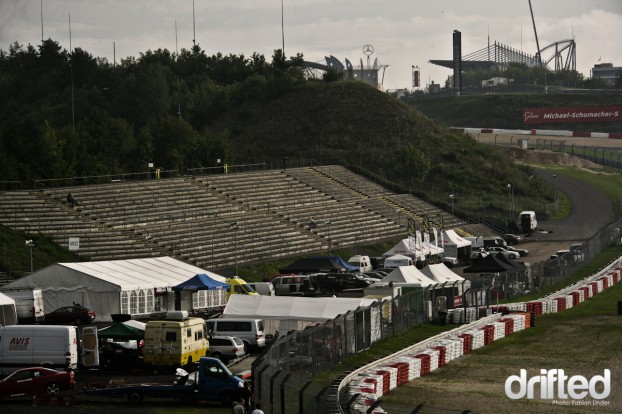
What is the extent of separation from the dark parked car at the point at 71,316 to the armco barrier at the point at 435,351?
17.6 meters

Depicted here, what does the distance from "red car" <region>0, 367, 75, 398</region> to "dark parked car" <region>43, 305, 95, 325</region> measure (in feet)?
60.4

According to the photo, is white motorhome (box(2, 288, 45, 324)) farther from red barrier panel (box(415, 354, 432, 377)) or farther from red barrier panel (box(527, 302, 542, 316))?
red barrier panel (box(527, 302, 542, 316))

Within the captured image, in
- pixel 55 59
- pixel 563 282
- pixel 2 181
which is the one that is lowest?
pixel 563 282

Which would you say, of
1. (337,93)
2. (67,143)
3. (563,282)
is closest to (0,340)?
(563,282)

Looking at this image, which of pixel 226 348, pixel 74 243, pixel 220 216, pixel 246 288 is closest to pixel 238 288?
pixel 246 288

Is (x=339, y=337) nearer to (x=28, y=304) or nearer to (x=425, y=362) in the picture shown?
(x=425, y=362)

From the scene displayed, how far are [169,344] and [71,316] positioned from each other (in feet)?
48.0

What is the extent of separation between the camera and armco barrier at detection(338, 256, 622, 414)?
37906 mm

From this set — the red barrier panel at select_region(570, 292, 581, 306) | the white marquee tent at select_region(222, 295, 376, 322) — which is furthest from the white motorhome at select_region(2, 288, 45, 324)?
the red barrier panel at select_region(570, 292, 581, 306)

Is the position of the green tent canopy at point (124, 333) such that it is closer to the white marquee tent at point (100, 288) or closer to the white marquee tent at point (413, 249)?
the white marquee tent at point (100, 288)

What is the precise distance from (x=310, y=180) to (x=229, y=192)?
15.4m

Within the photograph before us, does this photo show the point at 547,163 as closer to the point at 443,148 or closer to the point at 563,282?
the point at 443,148

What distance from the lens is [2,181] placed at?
92.7m

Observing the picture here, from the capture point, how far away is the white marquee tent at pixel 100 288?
6069 centimetres
